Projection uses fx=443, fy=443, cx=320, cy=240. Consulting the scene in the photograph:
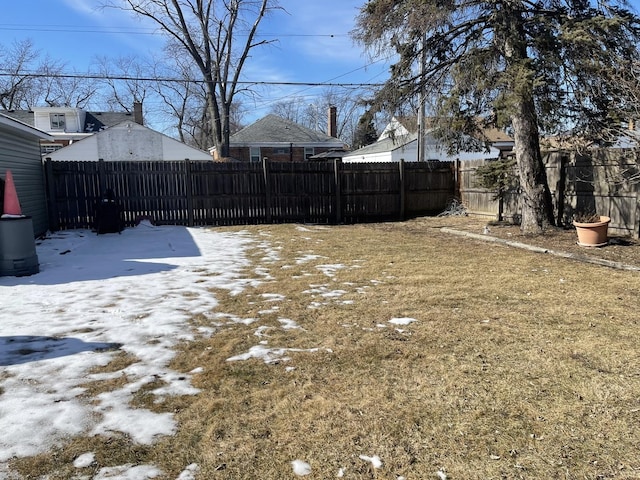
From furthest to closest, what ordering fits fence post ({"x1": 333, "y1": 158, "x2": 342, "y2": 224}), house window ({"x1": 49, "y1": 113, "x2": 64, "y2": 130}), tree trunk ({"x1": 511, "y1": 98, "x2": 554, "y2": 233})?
house window ({"x1": 49, "y1": 113, "x2": 64, "y2": 130})
fence post ({"x1": 333, "y1": 158, "x2": 342, "y2": 224})
tree trunk ({"x1": 511, "y1": 98, "x2": 554, "y2": 233})

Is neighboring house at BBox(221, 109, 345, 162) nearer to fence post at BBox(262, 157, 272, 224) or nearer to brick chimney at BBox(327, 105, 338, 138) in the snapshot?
brick chimney at BBox(327, 105, 338, 138)

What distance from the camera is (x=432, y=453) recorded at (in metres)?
2.20

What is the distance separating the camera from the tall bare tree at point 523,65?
7590 mm

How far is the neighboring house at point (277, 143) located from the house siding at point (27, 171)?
779 inches

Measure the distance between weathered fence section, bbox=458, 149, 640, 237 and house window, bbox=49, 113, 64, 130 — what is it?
31.2m

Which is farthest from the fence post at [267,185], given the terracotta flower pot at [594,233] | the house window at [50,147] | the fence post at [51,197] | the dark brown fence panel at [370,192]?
the house window at [50,147]

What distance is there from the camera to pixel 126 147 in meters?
25.5

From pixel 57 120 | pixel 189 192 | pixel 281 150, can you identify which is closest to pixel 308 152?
pixel 281 150

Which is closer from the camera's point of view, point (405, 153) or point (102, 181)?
point (102, 181)

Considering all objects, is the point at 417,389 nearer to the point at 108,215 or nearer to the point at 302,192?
the point at 108,215

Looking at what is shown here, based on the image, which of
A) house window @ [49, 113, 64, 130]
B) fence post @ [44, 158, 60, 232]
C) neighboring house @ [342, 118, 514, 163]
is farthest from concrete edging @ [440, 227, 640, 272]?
house window @ [49, 113, 64, 130]

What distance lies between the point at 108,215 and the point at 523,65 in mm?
9361

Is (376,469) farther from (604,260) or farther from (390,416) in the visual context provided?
(604,260)

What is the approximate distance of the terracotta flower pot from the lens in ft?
25.5
